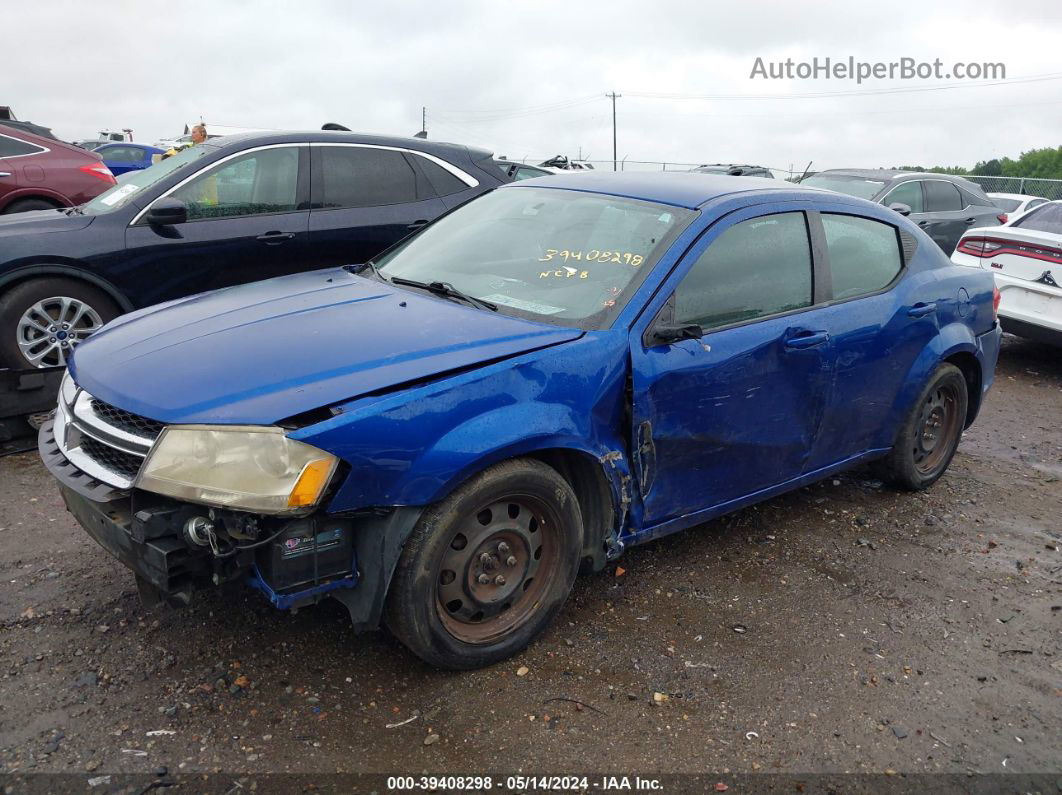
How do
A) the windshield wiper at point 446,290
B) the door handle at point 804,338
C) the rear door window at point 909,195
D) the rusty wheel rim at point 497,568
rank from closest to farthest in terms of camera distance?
the rusty wheel rim at point 497,568
the windshield wiper at point 446,290
the door handle at point 804,338
the rear door window at point 909,195

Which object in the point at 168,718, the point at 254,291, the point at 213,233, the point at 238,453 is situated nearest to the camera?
the point at 238,453

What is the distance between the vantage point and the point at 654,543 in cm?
404

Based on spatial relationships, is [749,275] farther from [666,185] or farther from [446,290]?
[446,290]

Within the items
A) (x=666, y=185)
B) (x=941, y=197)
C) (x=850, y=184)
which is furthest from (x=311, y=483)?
(x=941, y=197)

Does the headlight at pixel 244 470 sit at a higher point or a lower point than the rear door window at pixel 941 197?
lower

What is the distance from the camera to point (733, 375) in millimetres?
3400

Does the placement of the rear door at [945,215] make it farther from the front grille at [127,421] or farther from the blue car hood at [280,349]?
the front grille at [127,421]

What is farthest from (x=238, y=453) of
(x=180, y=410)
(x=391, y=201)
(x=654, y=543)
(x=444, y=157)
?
(x=444, y=157)

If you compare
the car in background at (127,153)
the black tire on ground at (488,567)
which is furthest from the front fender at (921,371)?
the car in background at (127,153)

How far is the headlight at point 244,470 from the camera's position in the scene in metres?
2.41

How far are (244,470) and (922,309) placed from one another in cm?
341

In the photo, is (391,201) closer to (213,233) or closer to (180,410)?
(213,233)

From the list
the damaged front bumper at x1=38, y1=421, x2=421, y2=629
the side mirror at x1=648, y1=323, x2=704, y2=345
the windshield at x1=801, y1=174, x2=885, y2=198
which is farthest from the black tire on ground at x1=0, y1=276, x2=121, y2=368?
the windshield at x1=801, y1=174, x2=885, y2=198

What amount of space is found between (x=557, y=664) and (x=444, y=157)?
14.9 feet
